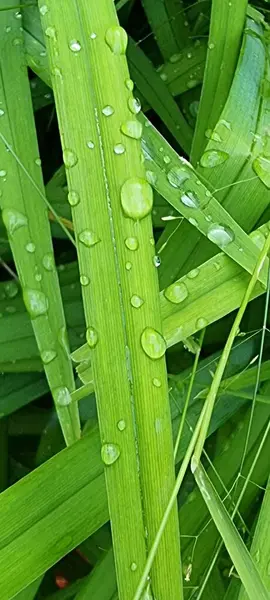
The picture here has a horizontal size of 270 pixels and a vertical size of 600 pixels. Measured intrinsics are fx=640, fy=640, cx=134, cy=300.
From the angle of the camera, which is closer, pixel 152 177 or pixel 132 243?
pixel 132 243

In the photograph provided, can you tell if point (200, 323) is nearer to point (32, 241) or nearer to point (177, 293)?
point (177, 293)

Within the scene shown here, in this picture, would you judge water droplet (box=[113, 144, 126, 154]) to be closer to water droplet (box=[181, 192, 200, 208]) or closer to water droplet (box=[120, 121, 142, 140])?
water droplet (box=[120, 121, 142, 140])

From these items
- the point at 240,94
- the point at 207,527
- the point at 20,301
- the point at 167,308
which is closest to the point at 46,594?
the point at 207,527

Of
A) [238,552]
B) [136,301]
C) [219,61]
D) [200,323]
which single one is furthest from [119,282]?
[219,61]

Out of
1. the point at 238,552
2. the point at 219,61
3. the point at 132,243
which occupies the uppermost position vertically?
the point at 219,61

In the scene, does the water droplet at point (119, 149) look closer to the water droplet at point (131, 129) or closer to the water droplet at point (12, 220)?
the water droplet at point (131, 129)

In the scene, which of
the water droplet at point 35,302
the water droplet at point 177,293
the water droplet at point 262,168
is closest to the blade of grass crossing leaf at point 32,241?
the water droplet at point 35,302
